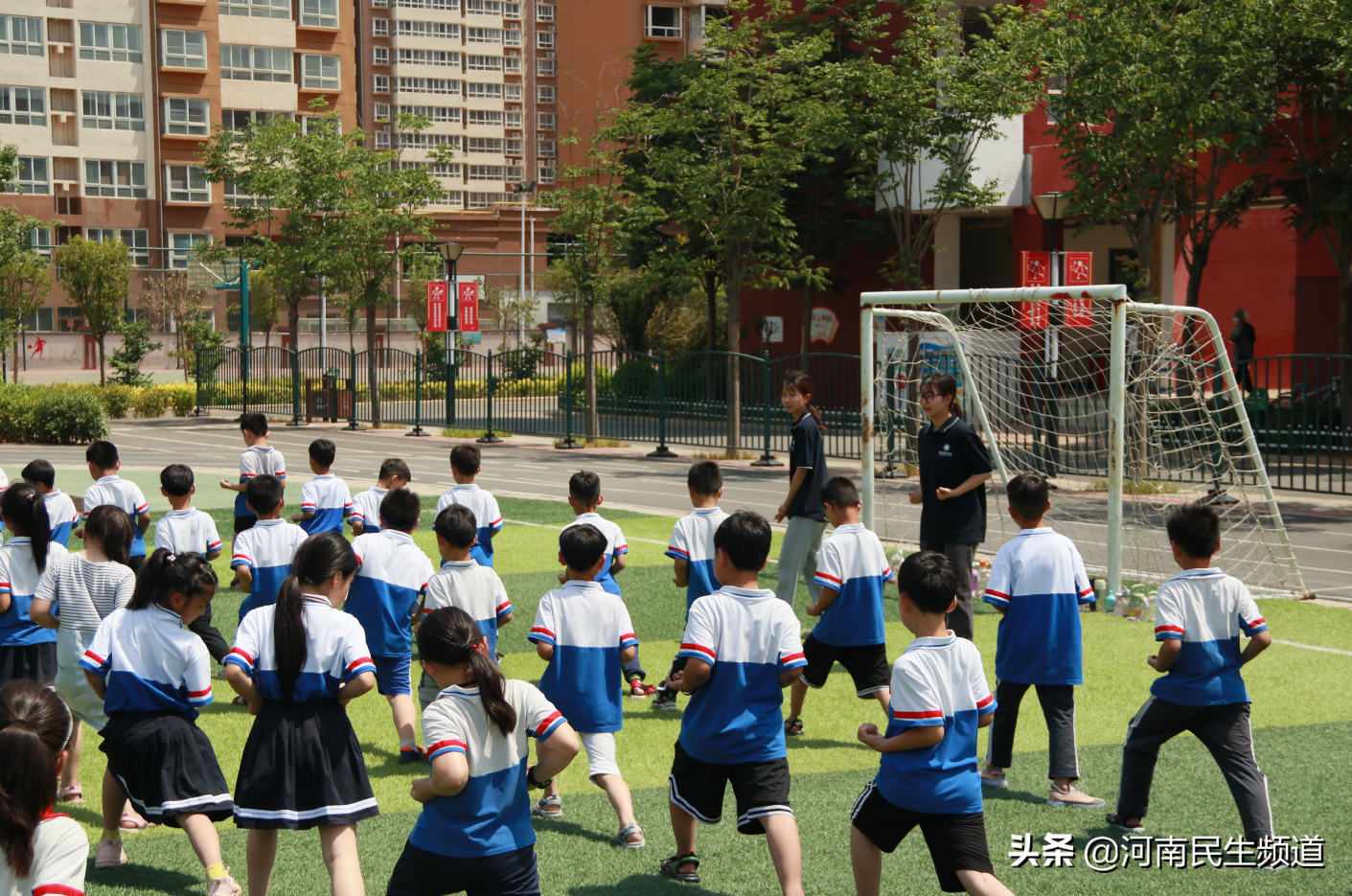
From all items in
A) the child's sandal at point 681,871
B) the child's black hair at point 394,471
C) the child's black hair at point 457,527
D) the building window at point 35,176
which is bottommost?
the child's sandal at point 681,871

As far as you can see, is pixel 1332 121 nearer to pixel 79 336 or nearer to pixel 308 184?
pixel 308 184

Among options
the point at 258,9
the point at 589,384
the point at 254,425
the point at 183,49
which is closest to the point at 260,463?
the point at 254,425

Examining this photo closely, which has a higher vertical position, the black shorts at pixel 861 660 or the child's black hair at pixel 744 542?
the child's black hair at pixel 744 542

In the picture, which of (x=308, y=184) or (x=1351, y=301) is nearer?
(x=1351, y=301)

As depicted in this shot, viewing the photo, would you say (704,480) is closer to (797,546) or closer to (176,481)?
(797,546)

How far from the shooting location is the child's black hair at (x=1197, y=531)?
5.22 metres

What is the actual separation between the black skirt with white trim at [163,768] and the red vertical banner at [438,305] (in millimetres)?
27301

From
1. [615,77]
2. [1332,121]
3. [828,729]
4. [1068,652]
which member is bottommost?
[828,729]

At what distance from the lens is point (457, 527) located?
19.2ft

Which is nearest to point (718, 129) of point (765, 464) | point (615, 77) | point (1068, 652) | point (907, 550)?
point (765, 464)

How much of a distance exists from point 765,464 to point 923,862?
56.6 ft

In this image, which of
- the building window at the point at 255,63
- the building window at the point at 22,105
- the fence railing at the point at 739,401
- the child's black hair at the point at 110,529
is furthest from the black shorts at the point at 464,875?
the building window at the point at 255,63

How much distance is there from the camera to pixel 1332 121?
21.8m

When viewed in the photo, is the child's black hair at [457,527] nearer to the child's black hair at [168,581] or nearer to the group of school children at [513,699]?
the group of school children at [513,699]
